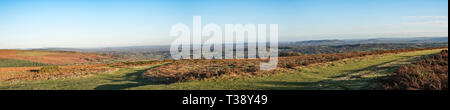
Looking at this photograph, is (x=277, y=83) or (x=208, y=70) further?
(x=208, y=70)

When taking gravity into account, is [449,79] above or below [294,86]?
above

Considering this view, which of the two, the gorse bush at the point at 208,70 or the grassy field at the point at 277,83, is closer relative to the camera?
the grassy field at the point at 277,83

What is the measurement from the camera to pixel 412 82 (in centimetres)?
679

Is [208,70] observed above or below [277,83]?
below

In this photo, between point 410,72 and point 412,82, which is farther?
point 410,72

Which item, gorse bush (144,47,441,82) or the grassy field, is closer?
the grassy field
